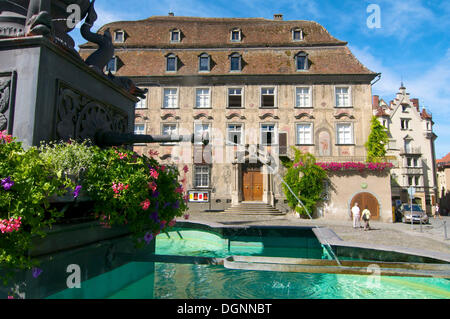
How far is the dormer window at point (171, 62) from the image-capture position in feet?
83.7

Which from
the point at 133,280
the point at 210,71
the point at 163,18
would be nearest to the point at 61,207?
the point at 133,280

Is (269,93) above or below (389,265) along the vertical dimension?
above

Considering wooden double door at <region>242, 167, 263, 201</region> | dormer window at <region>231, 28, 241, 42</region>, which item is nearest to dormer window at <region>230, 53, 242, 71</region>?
dormer window at <region>231, 28, 241, 42</region>

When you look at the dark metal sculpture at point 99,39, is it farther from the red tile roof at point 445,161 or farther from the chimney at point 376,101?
the red tile roof at point 445,161

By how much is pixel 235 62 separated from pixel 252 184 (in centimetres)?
1040

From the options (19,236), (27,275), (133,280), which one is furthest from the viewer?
(133,280)

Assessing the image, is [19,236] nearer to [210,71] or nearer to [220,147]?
[220,147]

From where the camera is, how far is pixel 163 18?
1200 inches

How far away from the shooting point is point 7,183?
2.18 meters

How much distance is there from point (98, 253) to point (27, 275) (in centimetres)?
110

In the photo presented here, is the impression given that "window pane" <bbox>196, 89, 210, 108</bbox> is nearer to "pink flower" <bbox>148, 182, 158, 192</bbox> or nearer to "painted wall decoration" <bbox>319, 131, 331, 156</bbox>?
"painted wall decoration" <bbox>319, 131, 331, 156</bbox>

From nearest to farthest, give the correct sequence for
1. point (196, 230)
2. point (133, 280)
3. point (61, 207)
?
point (61, 207) → point (133, 280) → point (196, 230)

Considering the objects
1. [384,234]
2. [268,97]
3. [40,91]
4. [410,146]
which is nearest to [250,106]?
[268,97]

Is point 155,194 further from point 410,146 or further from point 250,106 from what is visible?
point 410,146
